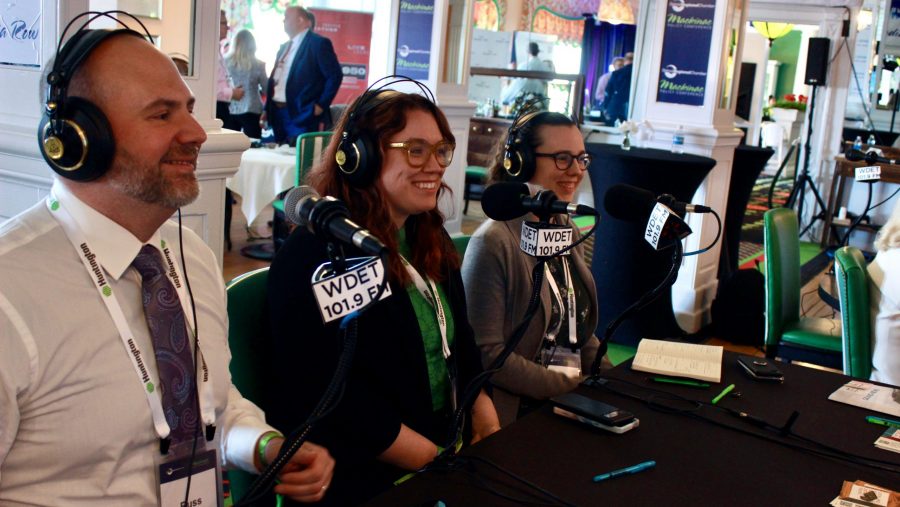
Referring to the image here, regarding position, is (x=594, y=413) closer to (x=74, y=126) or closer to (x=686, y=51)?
(x=74, y=126)

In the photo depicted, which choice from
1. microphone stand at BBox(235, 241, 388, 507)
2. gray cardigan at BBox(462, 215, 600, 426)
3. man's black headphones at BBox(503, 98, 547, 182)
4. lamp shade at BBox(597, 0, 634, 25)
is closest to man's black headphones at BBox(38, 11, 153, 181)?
microphone stand at BBox(235, 241, 388, 507)

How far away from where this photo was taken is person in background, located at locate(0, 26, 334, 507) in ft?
3.83

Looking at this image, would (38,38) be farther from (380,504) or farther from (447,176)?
(447,176)

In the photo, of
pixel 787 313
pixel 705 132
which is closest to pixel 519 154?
pixel 787 313

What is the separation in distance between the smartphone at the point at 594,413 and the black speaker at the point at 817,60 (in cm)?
727

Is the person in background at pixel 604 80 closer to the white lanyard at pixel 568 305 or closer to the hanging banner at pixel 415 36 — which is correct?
the hanging banner at pixel 415 36

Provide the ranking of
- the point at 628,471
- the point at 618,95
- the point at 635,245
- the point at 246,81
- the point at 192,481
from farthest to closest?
the point at 618,95 < the point at 246,81 < the point at 635,245 < the point at 628,471 < the point at 192,481

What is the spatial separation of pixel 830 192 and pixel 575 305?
679cm

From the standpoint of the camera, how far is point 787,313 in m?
3.52

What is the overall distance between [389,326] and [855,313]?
5.79 ft

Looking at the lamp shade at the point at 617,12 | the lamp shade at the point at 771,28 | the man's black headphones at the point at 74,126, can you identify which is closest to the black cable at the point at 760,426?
the man's black headphones at the point at 74,126

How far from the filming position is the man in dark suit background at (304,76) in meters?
6.39

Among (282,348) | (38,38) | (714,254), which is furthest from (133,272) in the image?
(714,254)

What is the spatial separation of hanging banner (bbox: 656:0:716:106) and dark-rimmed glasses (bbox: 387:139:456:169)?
3.67m
